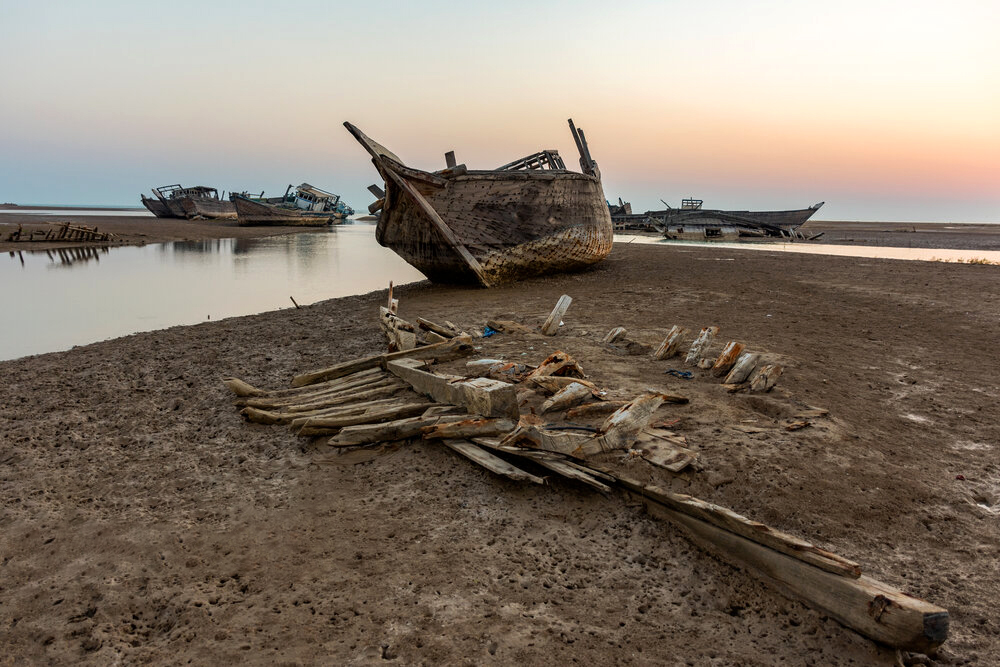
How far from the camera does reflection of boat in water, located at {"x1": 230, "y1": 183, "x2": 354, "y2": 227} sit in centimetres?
4962

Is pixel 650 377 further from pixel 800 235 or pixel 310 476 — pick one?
pixel 800 235

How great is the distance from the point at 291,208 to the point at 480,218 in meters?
46.8

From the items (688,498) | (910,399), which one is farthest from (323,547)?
(910,399)

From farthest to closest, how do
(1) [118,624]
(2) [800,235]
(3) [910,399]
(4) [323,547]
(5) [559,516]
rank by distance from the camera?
(2) [800,235]
(3) [910,399]
(5) [559,516]
(4) [323,547]
(1) [118,624]

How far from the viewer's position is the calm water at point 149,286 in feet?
35.0

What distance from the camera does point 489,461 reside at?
3805mm

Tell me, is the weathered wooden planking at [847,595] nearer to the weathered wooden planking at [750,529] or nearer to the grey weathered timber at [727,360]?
the weathered wooden planking at [750,529]

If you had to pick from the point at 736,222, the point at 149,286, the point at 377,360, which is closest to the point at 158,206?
the point at 149,286

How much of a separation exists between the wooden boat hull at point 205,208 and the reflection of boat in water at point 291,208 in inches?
242

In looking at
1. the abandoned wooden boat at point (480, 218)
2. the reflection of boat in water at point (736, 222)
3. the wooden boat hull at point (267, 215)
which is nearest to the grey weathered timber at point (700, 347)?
the abandoned wooden boat at point (480, 218)

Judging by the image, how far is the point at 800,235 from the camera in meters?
39.5

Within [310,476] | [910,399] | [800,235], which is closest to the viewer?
[310,476]

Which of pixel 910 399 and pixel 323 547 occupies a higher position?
pixel 910 399

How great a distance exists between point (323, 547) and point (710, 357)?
486cm
